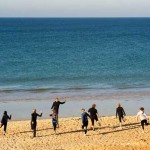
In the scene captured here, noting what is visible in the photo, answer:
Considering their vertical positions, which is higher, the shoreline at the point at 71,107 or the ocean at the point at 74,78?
the ocean at the point at 74,78

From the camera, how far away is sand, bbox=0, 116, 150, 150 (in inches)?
625

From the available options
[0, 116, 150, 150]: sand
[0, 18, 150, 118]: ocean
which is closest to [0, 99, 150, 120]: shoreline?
[0, 18, 150, 118]: ocean

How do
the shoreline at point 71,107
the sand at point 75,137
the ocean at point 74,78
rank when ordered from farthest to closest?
the ocean at point 74,78 < the shoreline at point 71,107 < the sand at point 75,137

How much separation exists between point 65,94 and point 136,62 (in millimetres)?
29136

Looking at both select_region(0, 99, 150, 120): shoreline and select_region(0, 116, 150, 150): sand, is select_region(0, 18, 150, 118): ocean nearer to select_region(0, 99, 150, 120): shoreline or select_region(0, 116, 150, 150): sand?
select_region(0, 99, 150, 120): shoreline

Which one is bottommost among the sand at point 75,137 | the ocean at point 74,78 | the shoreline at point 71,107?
the sand at point 75,137

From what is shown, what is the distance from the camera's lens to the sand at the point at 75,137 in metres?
15.9

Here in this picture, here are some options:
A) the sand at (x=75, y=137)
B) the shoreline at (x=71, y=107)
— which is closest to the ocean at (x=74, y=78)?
the shoreline at (x=71, y=107)

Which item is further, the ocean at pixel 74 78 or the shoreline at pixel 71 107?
the ocean at pixel 74 78

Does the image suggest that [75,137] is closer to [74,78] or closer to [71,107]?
[71,107]

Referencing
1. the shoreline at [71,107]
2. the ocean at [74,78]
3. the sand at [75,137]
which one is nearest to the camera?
the sand at [75,137]

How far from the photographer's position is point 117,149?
15.1 m

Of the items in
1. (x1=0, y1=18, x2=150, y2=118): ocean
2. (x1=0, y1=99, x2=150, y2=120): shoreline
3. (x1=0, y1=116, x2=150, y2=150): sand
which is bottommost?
(x1=0, y1=116, x2=150, y2=150): sand

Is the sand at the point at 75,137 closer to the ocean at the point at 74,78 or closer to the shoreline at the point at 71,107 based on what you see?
the shoreline at the point at 71,107
